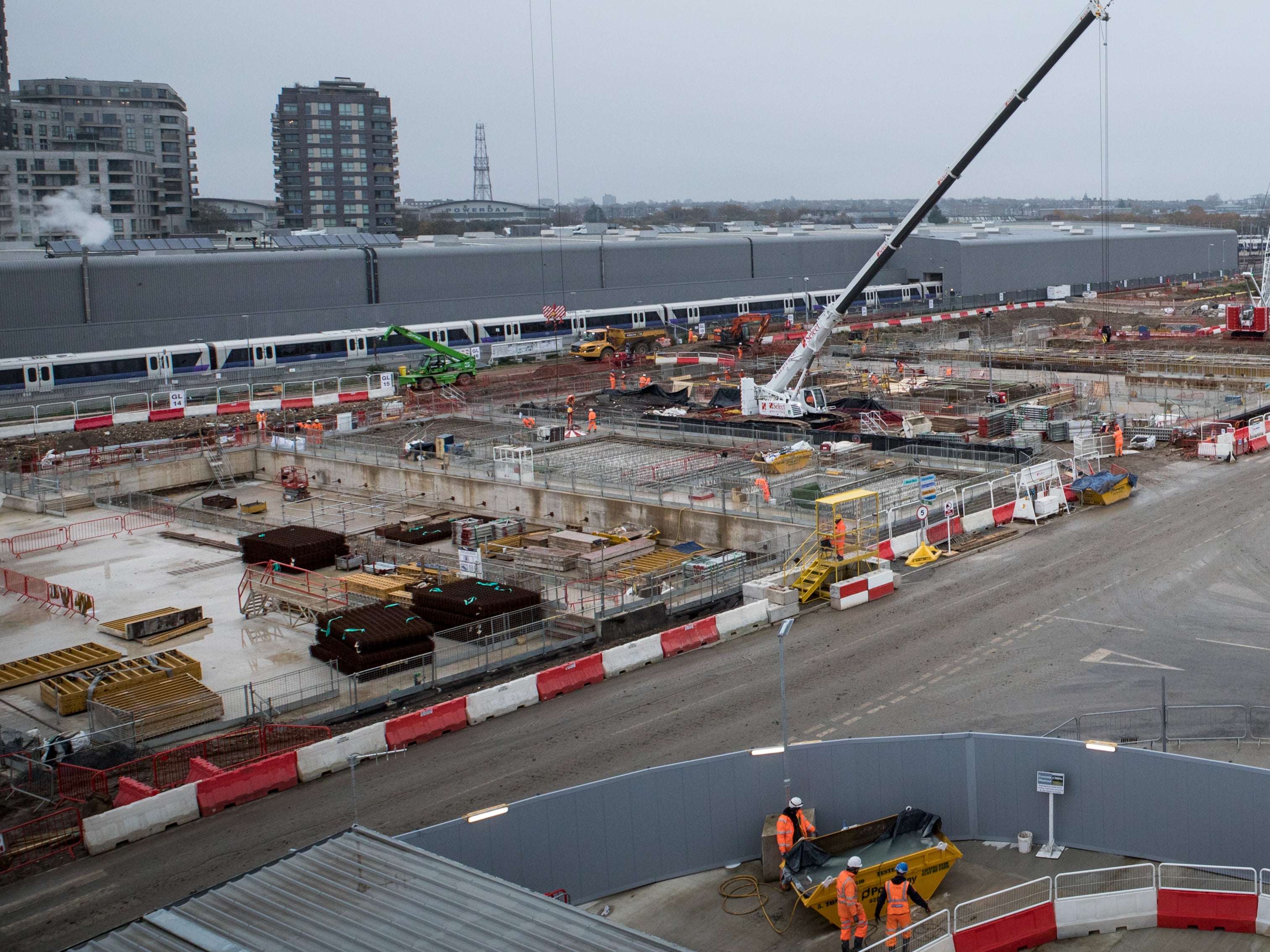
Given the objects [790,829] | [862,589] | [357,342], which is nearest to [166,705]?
[790,829]

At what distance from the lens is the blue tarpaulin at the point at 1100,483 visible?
31.8 meters

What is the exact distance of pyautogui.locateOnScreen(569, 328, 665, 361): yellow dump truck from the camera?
64438 mm

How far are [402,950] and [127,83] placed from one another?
162 m

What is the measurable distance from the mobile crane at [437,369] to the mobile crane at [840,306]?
16876 millimetres

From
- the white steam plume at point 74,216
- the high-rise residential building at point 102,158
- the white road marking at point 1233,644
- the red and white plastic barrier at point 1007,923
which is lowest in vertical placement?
the red and white plastic barrier at point 1007,923

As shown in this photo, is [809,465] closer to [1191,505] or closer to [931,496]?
[931,496]

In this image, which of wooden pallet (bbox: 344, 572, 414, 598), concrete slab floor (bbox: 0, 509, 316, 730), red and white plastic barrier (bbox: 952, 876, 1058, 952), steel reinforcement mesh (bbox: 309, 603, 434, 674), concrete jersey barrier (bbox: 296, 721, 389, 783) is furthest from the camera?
wooden pallet (bbox: 344, 572, 414, 598)

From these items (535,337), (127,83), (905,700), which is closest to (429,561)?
(905,700)

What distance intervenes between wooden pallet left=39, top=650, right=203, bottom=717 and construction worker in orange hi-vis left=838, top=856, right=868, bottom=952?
1302 cm

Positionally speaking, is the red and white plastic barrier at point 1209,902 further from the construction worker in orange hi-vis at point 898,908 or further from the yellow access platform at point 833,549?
the yellow access platform at point 833,549

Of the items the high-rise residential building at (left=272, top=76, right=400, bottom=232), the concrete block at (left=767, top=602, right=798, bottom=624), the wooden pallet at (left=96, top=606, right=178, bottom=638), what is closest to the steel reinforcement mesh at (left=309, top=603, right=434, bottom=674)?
the wooden pallet at (left=96, top=606, right=178, bottom=638)

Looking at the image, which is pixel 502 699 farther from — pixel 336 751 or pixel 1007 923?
pixel 1007 923

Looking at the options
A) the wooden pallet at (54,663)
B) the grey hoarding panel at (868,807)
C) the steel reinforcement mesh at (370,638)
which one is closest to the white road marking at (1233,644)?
the grey hoarding panel at (868,807)

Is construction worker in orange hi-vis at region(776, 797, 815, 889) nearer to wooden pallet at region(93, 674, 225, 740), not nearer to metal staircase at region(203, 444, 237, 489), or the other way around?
wooden pallet at region(93, 674, 225, 740)
